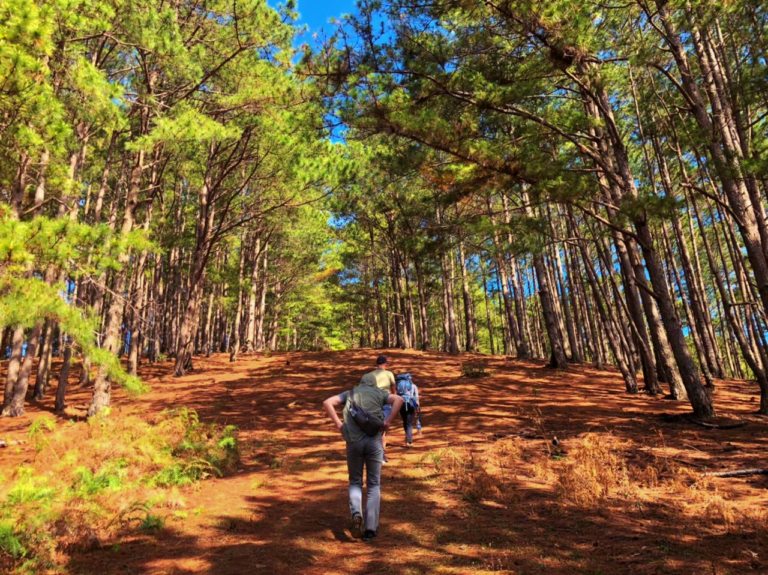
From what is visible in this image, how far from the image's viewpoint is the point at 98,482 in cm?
542

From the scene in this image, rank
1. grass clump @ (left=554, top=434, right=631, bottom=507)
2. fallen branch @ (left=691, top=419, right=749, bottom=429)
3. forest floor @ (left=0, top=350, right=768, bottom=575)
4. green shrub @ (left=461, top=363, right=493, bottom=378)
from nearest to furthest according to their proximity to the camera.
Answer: forest floor @ (left=0, top=350, right=768, bottom=575), grass clump @ (left=554, top=434, right=631, bottom=507), fallen branch @ (left=691, top=419, right=749, bottom=429), green shrub @ (left=461, top=363, right=493, bottom=378)

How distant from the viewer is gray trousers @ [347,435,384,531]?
13.1 ft

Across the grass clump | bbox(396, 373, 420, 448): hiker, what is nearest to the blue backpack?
bbox(396, 373, 420, 448): hiker

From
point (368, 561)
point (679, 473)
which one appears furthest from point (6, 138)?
point (679, 473)

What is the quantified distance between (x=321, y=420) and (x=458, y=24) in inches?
378

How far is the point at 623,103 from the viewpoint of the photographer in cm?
1323

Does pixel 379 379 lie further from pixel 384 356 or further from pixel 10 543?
pixel 10 543

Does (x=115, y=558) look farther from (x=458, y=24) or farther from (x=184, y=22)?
(x=184, y=22)

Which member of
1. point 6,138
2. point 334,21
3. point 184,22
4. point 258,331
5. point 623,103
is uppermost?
point 184,22

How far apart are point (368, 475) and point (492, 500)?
6.03 feet

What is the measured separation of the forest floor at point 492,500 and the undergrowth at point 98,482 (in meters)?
0.20

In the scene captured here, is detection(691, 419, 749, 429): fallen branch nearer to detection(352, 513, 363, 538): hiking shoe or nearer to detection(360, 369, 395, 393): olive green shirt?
detection(360, 369, 395, 393): olive green shirt

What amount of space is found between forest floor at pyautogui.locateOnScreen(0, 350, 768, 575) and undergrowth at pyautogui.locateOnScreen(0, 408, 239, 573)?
0.20 m

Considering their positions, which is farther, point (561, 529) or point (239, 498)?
point (239, 498)
